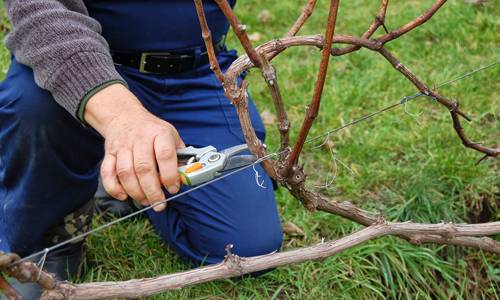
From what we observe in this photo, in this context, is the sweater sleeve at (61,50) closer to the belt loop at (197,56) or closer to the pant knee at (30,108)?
the pant knee at (30,108)

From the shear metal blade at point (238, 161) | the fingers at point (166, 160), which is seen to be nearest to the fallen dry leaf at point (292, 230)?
the shear metal blade at point (238, 161)

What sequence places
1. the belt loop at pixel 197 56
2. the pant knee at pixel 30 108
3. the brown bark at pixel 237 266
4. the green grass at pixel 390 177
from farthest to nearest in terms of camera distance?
the belt loop at pixel 197 56
the green grass at pixel 390 177
the pant knee at pixel 30 108
the brown bark at pixel 237 266

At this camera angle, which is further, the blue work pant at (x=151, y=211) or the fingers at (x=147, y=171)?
the blue work pant at (x=151, y=211)

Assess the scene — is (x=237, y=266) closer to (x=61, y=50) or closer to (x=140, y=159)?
(x=140, y=159)

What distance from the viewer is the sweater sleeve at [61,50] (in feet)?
4.08

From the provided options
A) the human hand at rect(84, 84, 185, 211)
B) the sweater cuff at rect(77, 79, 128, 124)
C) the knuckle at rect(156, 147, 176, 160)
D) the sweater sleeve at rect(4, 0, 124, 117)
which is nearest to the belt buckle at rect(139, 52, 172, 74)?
the sweater sleeve at rect(4, 0, 124, 117)

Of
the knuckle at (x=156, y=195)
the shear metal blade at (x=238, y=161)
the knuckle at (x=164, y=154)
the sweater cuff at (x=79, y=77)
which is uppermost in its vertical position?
the sweater cuff at (x=79, y=77)

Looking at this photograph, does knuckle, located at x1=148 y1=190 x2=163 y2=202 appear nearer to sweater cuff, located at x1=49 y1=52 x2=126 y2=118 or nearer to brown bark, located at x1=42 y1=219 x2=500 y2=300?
brown bark, located at x1=42 y1=219 x2=500 y2=300

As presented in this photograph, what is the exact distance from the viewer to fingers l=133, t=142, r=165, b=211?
1016 millimetres

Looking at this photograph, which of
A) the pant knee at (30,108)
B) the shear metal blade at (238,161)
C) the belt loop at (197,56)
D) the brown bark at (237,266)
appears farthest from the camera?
the belt loop at (197,56)

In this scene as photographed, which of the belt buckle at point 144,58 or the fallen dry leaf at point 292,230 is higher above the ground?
the belt buckle at point 144,58

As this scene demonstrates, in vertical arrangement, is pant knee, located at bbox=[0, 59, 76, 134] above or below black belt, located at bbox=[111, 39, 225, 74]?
below

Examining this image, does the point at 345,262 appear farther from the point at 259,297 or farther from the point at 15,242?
the point at 15,242

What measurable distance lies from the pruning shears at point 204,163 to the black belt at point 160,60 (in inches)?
25.4
